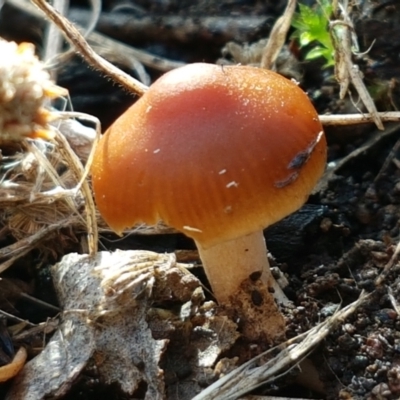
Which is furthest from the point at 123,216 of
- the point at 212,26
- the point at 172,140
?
the point at 212,26

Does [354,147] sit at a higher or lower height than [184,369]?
higher

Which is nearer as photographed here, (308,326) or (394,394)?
(394,394)

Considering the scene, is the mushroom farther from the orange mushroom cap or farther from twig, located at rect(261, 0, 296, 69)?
twig, located at rect(261, 0, 296, 69)

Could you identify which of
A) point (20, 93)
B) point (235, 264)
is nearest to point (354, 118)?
point (235, 264)

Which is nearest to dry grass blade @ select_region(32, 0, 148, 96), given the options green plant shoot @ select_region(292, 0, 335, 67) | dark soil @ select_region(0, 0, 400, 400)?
dark soil @ select_region(0, 0, 400, 400)

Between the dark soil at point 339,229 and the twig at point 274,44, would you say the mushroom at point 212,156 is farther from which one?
the twig at point 274,44

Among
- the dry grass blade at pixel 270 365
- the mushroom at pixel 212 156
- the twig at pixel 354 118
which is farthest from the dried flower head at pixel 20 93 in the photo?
the twig at pixel 354 118

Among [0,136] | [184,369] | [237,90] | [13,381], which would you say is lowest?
[13,381]

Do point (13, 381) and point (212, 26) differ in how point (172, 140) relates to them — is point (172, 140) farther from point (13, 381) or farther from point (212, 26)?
point (212, 26)
